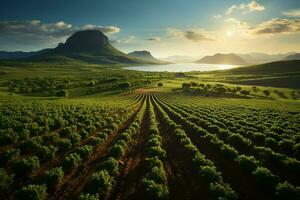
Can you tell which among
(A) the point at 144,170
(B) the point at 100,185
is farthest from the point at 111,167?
(B) the point at 100,185

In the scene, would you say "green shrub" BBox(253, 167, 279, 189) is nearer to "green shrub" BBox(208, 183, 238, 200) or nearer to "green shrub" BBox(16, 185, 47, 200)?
"green shrub" BBox(208, 183, 238, 200)

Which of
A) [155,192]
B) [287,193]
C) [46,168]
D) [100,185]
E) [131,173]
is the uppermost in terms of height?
[287,193]

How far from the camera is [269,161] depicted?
60.5 ft

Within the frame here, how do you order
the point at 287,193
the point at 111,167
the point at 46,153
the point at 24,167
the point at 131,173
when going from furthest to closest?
the point at 46,153 → the point at 131,173 → the point at 111,167 → the point at 24,167 → the point at 287,193

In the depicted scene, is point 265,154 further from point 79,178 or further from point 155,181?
point 79,178

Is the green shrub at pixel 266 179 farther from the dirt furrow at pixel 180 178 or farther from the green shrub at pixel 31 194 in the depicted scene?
the green shrub at pixel 31 194

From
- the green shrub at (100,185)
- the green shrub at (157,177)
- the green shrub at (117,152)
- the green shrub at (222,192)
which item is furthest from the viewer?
the green shrub at (117,152)

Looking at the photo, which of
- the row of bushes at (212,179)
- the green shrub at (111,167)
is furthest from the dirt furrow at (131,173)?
the row of bushes at (212,179)

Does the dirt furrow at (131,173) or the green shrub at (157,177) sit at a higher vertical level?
the green shrub at (157,177)

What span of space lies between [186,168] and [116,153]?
700 cm

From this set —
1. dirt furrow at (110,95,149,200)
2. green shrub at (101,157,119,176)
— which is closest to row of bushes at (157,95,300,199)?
dirt furrow at (110,95,149,200)

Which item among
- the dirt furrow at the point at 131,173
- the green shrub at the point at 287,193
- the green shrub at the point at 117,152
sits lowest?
the dirt furrow at the point at 131,173

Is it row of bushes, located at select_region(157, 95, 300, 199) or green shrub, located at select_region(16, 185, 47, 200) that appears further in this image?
row of bushes, located at select_region(157, 95, 300, 199)

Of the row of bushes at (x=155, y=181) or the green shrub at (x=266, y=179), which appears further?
the green shrub at (x=266, y=179)
